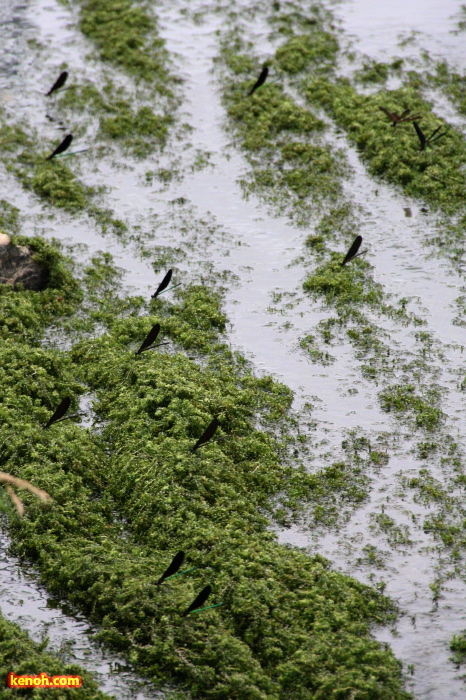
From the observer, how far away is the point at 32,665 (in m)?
5.18

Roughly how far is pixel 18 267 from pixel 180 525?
4588 mm

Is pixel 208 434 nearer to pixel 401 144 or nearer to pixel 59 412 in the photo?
pixel 59 412

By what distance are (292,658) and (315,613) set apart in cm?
42

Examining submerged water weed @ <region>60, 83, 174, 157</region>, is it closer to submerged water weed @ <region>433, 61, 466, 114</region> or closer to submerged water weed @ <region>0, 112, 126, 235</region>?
submerged water weed @ <region>0, 112, 126, 235</region>

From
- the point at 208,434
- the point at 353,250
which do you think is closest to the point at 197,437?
the point at 208,434

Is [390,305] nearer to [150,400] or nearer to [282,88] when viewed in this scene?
[150,400]

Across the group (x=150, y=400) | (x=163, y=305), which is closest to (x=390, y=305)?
(x=163, y=305)

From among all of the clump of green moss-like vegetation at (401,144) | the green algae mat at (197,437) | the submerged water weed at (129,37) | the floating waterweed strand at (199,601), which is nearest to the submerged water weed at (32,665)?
the green algae mat at (197,437)

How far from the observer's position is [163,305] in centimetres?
963

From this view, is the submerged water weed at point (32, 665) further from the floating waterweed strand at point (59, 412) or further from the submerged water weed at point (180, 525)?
the floating waterweed strand at point (59, 412)

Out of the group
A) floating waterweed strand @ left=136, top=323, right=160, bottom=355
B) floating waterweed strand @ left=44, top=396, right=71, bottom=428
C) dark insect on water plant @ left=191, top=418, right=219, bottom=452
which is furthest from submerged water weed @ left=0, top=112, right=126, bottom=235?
dark insect on water plant @ left=191, top=418, right=219, bottom=452

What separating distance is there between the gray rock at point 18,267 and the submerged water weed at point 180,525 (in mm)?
1245

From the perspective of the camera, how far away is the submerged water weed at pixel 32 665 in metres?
5.09

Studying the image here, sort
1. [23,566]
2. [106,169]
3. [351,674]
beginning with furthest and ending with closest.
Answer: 1. [106,169]
2. [23,566]
3. [351,674]
